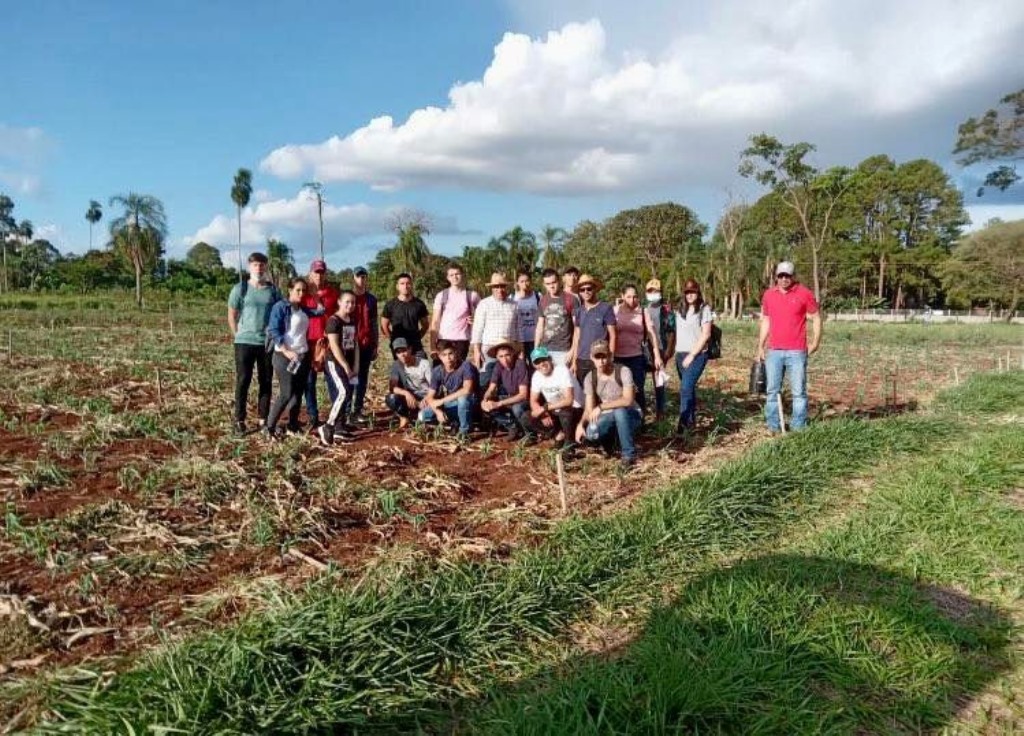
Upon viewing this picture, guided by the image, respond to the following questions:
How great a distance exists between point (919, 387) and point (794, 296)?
255 inches

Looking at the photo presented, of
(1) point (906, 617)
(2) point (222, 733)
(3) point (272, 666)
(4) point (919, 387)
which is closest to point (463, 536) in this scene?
(3) point (272, 666)

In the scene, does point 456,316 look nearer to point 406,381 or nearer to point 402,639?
point 406,381

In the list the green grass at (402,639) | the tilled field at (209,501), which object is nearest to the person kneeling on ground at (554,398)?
the tilled field at (209,501)

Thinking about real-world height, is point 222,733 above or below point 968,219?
below

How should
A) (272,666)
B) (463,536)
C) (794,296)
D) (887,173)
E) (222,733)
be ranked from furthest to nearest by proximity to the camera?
(887,173) → (794,296) → (463,536) → (272,666) → (222,733)

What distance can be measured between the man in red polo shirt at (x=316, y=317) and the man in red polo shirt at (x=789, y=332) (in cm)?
427

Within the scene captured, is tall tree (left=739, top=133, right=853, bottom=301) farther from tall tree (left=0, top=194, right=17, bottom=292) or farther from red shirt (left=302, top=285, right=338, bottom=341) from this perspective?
tall tree (left=0, top=194, right=17, bottom=292)

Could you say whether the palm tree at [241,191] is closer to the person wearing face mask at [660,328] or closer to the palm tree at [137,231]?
the palm tree at [137,231]

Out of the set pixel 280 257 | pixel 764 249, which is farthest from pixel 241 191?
pixel 764 249

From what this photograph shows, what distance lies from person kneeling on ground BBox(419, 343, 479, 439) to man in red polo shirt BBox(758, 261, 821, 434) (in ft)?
9.73

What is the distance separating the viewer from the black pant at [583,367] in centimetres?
641

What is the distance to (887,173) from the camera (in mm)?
50594

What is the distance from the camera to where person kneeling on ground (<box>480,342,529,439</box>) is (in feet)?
20.9

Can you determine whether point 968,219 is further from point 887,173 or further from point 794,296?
point 794,296
